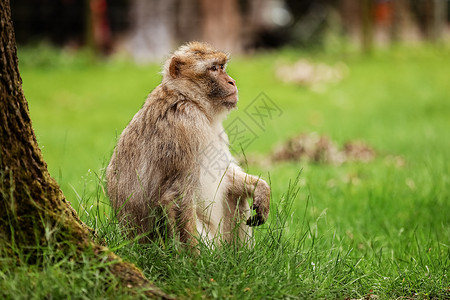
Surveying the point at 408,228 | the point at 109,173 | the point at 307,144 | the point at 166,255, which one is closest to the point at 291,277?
the point at 166,255

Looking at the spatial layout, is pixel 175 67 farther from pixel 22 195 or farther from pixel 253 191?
pixel 22 195

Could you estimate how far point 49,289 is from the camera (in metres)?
3.06

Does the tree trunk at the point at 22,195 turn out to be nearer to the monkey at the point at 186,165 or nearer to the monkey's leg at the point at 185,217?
the monkey at the point at 186,165

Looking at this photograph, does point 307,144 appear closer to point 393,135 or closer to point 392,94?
point 393,135

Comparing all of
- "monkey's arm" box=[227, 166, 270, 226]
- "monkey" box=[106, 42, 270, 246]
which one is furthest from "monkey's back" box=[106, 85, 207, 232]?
"monkey's arm" box=[227, 166, 270, 226]

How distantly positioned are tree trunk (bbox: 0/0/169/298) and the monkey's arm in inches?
43.8

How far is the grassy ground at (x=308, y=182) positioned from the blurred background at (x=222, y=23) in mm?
1453

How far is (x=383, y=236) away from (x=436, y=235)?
450 millimetres

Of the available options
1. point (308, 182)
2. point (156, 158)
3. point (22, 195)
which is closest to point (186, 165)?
point (156, 158)

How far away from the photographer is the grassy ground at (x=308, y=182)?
3520 millimetres

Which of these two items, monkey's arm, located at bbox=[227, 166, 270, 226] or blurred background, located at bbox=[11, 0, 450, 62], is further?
blurred background, located at bbox=[11, 0, 450, 62]

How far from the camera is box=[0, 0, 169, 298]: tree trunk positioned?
10.8 feet

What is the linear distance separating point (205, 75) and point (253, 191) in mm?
863

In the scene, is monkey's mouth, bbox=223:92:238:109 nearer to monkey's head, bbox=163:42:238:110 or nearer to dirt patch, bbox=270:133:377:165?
monkey's head, bbox=163:42:238:110
